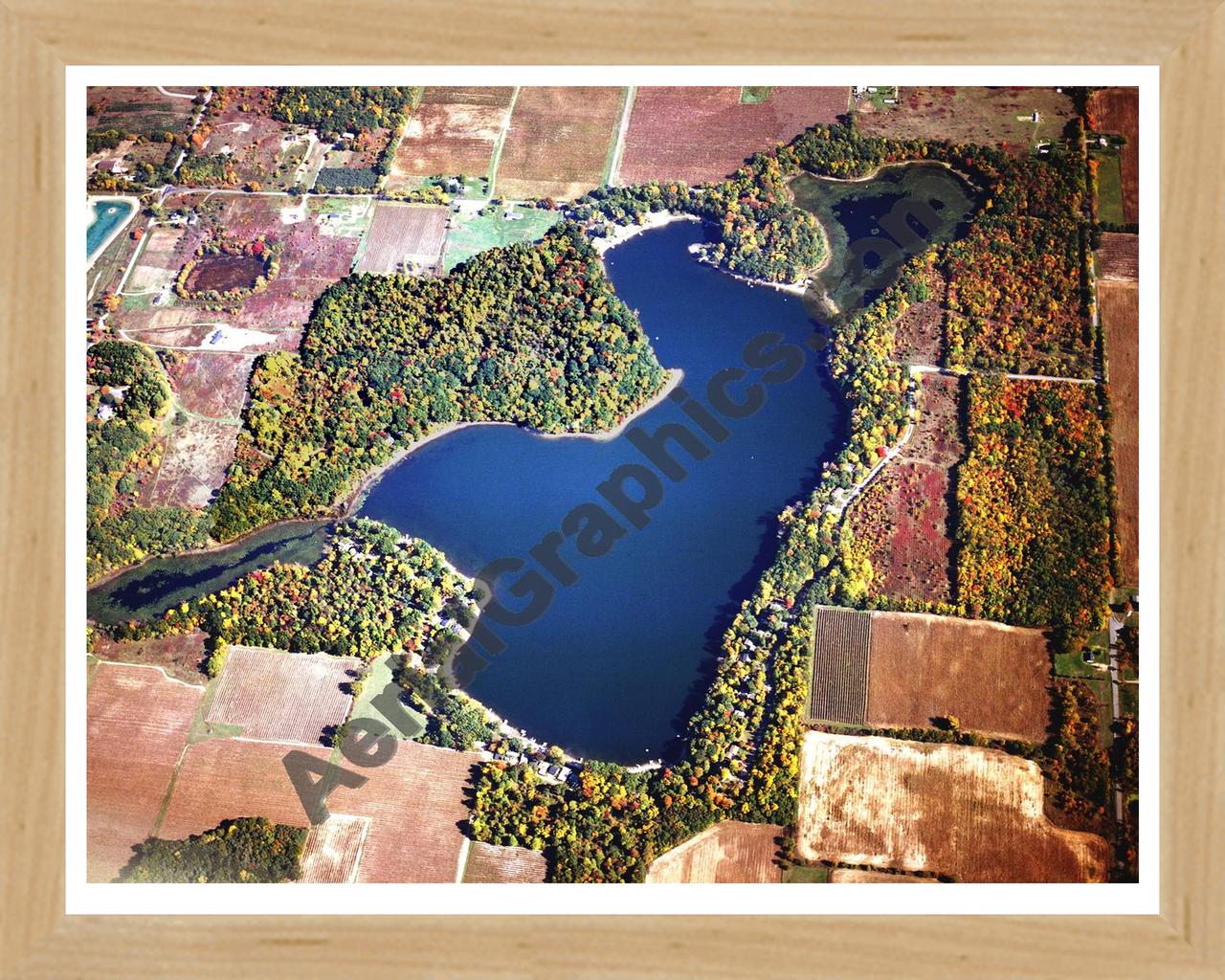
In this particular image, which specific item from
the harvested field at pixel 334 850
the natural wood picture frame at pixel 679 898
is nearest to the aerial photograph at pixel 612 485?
the harvested field at pixel 334 850

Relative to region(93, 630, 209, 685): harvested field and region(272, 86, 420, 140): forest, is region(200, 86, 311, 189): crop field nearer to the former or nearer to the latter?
region(272, 86, 420, 140): forest

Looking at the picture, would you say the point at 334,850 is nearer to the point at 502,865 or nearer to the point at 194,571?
the point at 502,865

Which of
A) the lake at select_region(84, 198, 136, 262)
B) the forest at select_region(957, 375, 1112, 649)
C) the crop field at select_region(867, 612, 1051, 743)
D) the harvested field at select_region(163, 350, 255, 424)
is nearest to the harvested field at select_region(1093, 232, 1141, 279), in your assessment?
the forest at select_region(957, 375, 1112, 649)

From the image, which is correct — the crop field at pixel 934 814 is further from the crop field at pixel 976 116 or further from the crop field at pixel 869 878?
the crop field at pixel 976 116

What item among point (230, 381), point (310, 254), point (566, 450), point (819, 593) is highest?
point (310, 254)

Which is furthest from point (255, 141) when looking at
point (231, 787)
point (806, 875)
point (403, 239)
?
point (806, 875)
